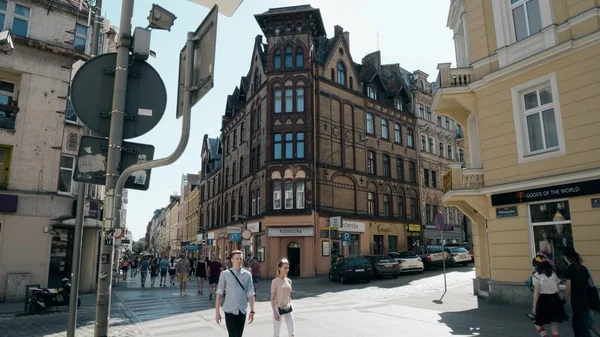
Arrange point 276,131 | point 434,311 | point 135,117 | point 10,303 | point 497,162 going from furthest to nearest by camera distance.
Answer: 1. point 276,131
2. point 10,303
3. point 497,162
4. point 434,311
5. point 135,117

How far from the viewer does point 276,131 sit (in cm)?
3284

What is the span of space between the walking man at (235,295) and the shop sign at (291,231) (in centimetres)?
2409

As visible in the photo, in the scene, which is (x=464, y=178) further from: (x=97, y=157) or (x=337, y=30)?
(x=337, y=30)

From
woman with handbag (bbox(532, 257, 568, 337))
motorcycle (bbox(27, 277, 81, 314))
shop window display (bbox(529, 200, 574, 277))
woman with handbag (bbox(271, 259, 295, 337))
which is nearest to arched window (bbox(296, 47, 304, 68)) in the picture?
shop window display (bbox(529, 200, 574, 277))

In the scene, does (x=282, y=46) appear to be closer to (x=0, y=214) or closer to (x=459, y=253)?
(x=459, y=253)

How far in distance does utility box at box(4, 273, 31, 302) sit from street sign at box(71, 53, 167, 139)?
665 inches

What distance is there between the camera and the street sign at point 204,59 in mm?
3148

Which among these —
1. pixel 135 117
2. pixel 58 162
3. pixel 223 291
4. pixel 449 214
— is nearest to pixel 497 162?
pixel 223 291

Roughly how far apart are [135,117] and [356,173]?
31954mm

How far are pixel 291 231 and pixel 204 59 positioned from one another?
2824 centimetres

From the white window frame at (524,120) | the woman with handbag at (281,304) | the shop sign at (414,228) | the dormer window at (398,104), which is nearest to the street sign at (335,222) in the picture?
the shop sign at (414,228)

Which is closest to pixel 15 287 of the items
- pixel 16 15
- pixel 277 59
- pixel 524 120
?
pixel 16 15

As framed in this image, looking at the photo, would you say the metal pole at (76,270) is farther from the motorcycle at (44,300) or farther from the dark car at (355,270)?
the dark car at (355,270)

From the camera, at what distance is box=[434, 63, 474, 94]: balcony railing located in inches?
586
